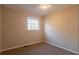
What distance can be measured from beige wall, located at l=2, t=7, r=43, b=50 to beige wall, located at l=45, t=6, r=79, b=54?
1.07 meters

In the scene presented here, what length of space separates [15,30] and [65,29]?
238cm

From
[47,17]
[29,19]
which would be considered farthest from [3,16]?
[47,17]

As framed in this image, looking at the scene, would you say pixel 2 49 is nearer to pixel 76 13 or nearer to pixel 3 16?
pixel 3 16

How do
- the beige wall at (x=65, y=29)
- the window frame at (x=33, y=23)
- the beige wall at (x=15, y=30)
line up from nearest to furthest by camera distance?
the beige wall at (x=65, y=29) < the beige wall at (x=15, y=30) < the window frame at (x=33, y=23)

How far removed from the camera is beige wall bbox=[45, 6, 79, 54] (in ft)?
Answer: 9.84

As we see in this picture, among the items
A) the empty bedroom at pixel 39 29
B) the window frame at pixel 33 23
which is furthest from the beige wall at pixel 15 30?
the window frame at pixel 33 23

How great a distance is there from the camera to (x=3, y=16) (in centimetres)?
322

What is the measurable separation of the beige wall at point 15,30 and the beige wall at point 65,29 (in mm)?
1072

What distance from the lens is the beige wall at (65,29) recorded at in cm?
300

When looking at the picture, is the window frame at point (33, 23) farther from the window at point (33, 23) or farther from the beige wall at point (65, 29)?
the beige wall at point (65, 29)

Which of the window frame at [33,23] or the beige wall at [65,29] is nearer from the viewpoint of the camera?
the beige wall at [65,29]

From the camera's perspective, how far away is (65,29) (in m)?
3.54

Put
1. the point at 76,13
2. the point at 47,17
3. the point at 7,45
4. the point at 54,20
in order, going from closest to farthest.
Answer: the point at 76,13 → the point at 7,45 → the point at 54,20 → the point at 47,17

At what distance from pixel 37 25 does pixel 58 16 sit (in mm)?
1616
